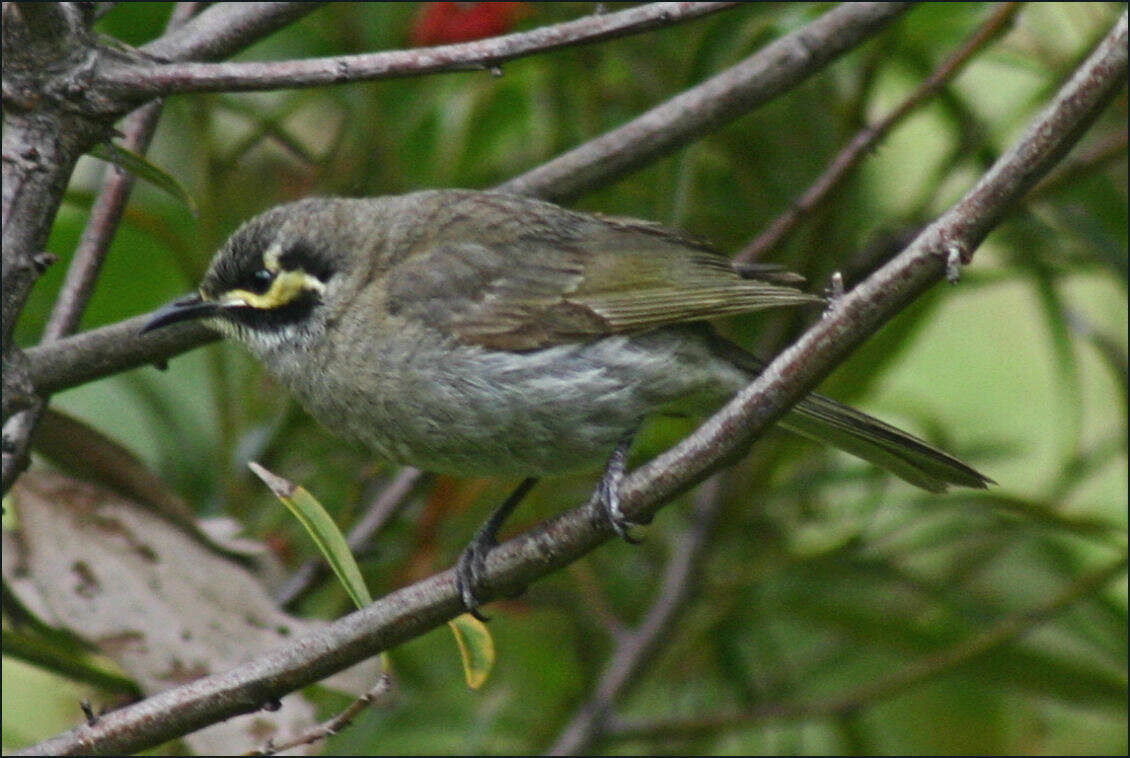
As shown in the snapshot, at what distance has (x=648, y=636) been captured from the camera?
3.82 meters

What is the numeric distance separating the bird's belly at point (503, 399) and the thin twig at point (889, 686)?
88 cm

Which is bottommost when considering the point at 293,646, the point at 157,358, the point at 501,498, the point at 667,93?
the point at 293,646

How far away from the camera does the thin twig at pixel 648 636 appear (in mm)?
3656

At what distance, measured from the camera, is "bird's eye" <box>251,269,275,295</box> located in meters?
3.38

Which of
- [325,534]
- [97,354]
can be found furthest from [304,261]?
[325,534]

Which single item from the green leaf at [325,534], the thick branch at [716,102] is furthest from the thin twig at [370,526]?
the green leaf at [325,534]

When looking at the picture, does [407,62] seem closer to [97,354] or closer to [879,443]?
[97,354]

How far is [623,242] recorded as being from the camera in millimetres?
3467

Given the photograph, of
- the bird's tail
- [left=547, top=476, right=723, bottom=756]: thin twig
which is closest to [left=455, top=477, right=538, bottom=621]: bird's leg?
[left=547, top=476, right=723, bottom=756]: thin twig

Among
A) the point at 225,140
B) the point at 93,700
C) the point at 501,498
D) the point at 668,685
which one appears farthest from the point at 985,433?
the point at 93,700

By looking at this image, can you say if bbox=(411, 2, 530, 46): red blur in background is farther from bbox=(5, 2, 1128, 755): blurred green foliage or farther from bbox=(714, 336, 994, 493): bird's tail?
bbox=(714, 336, 994, 493): bird's tail

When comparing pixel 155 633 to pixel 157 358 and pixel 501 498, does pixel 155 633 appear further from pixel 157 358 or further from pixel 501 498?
pixel 501 498

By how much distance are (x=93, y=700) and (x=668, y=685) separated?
1.65 meters

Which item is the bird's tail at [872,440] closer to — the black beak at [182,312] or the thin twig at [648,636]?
the thin twig at [648,636]
